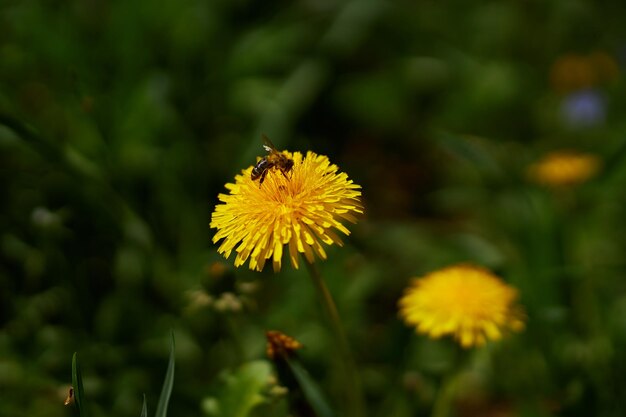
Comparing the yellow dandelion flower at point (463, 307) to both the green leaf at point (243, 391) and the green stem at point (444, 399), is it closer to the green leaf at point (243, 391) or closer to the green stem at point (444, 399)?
the green stem at point (444, 399)

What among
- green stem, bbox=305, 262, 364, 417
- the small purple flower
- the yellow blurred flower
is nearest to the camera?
green stem, bbox=305, 262, 364, 417

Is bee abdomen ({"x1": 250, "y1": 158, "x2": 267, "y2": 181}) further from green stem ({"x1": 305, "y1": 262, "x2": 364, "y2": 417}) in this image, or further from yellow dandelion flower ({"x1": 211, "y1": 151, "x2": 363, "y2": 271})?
green stem ({"x1": 305, "y1": 262, "x2": 364, "y2": 417})

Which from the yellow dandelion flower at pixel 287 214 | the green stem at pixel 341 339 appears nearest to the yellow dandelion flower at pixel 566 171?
the green stem at pixel 341 339

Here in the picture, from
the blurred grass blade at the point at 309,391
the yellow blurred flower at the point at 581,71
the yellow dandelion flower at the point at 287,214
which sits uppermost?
the yellow blurred flower at the point at 581,71

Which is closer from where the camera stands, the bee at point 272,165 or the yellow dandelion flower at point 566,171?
the bee at point 272,165

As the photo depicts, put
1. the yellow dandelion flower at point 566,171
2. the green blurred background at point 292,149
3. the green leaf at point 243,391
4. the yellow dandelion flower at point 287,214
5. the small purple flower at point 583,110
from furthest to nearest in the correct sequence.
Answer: the small purple flower at point 583,110 < the yellow dandelion flower at point 566,171 < the green blurred background at point 292,149 < the green leaf at point 243,391 < the yellow dandelion flower at point 287,214

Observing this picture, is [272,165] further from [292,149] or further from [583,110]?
[583,110]

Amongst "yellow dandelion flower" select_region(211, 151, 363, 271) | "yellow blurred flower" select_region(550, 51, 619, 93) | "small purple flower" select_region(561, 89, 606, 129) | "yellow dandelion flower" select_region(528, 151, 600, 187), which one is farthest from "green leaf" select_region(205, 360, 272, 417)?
"yellow blurred flower" select_region(550, 51, 619, 93)
